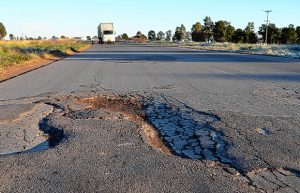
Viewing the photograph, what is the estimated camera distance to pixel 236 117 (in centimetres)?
724

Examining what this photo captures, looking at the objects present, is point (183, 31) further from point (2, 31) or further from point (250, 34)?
point (2, 31)

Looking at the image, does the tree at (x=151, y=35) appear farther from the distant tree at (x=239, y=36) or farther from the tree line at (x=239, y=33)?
the distant tree at (x=239, y=36)

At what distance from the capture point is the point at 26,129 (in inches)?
268

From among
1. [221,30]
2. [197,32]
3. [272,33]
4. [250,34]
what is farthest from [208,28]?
[272,33]

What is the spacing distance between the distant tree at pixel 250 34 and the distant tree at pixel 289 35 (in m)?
6.77

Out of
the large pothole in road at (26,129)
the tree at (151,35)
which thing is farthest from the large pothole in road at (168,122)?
the tree at (151,35)

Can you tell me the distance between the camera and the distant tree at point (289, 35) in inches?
3829

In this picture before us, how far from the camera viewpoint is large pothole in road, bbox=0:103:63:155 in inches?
228

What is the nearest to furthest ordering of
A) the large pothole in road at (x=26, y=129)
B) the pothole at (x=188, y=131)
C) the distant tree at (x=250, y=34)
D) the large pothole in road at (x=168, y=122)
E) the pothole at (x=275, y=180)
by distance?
the pothole at (x=275, y=180), the pothole at (x=188, y=131), the large pothole in road at (x=168, y=122), the large pothole in road at (x=26, y=129), the distant tree at (x=250, y=34)

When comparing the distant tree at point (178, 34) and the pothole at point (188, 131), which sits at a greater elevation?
the pothole at point (188, 131)

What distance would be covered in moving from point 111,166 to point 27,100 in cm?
563

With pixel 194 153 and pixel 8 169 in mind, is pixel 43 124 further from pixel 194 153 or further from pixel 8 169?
pixel 194 153

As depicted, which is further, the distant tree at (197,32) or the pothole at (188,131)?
the distant tree at (197,32)

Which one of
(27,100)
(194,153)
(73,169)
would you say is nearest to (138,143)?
(194,153)
